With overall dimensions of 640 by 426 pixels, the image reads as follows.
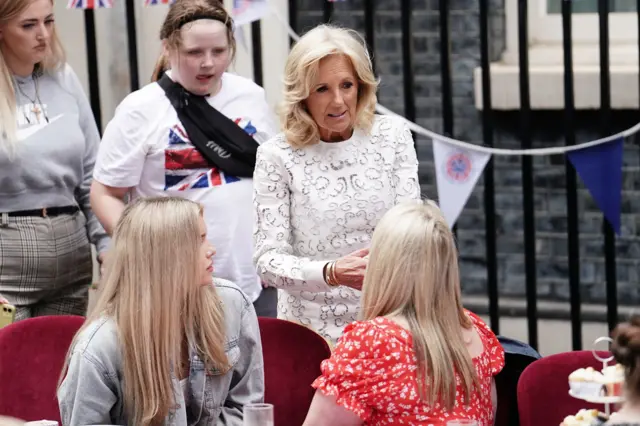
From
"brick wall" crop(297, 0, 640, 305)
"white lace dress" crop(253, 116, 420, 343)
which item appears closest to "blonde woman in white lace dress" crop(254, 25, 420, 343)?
"white lace dress" crop(253, 116, 420, 343)

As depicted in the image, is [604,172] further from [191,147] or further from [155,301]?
[155,301]

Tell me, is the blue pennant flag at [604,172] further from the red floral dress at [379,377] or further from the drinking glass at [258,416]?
the drinking glass at [258,416]

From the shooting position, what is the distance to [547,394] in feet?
9.91

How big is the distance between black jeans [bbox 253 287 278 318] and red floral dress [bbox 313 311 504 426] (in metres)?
1.14

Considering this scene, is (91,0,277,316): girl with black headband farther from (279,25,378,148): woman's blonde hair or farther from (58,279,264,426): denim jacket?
(58,279,264,426): denim jacket

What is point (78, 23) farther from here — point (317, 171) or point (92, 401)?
point (92, 401)

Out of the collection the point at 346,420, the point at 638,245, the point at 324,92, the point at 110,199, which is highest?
the point at 324,92

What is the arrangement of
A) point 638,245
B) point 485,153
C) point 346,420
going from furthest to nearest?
point 638,245
point 485,153
point 346,420

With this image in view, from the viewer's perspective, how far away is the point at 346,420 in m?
2.60

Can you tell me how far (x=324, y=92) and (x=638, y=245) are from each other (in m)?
3.13

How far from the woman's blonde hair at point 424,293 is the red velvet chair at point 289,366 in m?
0.52

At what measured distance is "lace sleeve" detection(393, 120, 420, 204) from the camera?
10.7 ft

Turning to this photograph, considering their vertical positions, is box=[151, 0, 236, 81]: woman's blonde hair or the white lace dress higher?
box=[151, 0, 236, 81]: woman's blonde hair

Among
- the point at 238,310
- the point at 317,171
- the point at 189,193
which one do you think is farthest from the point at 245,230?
the point at 238,310
